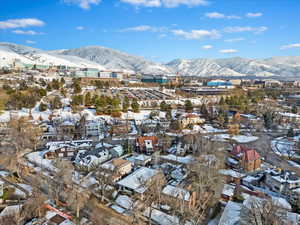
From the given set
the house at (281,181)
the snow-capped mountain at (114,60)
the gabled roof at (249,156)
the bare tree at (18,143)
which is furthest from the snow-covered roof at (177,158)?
the snow-capped mountain at (114,60)

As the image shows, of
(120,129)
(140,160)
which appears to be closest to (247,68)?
(120,129)

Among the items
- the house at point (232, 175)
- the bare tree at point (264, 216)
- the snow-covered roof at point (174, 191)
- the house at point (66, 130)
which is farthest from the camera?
the house at point (66, 130)

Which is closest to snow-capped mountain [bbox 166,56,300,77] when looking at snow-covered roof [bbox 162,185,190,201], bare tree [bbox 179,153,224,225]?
bare tree [bbox 179,153,224,225]

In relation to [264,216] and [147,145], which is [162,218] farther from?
[147,145]

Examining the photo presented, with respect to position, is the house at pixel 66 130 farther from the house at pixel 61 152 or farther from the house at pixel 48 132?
the house at pixel 61 152

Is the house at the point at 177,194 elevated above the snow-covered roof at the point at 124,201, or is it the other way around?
the house at the point at 177,194

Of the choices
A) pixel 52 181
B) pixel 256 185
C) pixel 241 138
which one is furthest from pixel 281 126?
pixel 52 181
